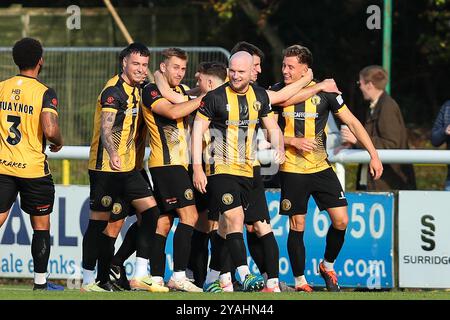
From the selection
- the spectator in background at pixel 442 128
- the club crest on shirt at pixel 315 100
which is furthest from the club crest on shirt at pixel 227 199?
the spectator in background at pixel 442 128

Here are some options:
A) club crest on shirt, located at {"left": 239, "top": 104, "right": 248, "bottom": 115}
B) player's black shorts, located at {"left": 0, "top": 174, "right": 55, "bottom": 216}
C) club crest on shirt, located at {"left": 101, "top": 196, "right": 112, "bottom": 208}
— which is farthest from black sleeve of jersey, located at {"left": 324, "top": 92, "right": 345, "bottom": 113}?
player's black shorts, located at {"left": 0, "top": 174, "right": 55, "bottom": 216}

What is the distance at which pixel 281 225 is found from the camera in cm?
1472

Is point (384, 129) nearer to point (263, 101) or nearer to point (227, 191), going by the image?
point (263, 101)

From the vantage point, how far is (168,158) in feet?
42.2

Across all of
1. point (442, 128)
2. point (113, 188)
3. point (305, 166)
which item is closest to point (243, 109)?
point (305, 166)

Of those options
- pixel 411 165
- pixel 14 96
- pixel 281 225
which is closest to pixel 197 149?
pixel 14 96

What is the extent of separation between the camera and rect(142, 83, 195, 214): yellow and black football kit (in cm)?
1280

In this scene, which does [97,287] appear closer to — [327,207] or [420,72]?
[327,207]

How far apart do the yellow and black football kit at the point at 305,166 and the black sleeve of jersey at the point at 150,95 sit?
1190 mm

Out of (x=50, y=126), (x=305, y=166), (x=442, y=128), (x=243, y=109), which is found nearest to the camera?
(x=50, y=126)

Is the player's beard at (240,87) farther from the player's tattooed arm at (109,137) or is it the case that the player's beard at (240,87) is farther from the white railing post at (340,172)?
the white railing post at (340,172)

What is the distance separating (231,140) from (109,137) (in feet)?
3.69

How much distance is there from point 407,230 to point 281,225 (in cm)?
133

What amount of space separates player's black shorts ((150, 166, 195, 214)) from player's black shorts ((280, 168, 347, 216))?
974 millimetres
